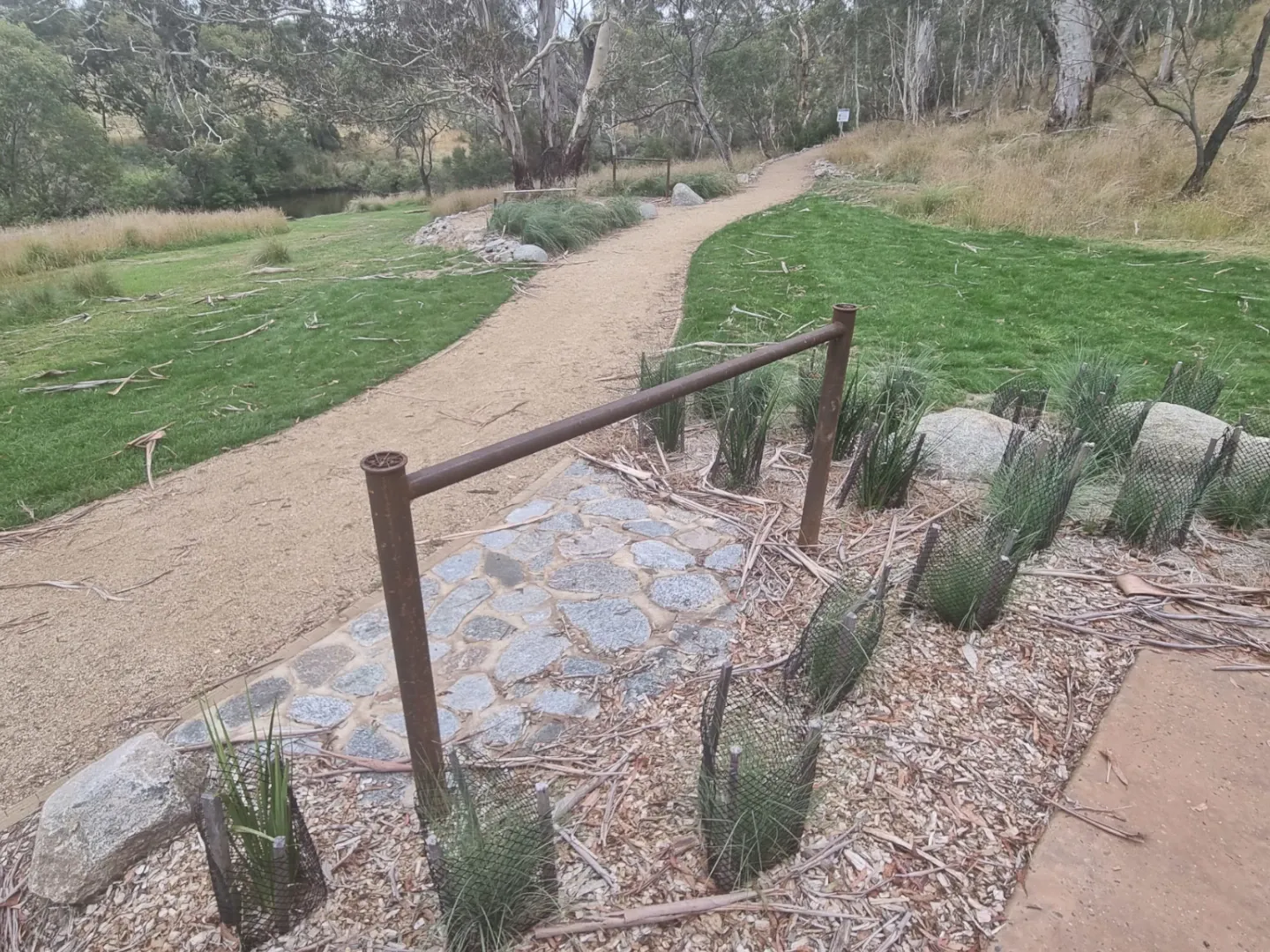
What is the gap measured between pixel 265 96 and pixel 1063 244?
2764cm

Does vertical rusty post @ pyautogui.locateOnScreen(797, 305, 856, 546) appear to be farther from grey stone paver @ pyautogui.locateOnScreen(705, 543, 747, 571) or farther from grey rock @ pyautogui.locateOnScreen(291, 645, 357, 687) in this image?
grey rock @ pyautogui.locateOnScreen(291, 645, 357, 687)

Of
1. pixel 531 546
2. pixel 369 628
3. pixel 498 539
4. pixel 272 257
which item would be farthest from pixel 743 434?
pixel 272 257

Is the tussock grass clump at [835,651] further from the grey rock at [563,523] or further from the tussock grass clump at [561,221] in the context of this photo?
the tussock grass clump at [561,221]

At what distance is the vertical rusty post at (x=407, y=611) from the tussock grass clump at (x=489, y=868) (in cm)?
9

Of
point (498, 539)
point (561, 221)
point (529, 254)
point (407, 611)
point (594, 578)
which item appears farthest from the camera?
point (561, 221)

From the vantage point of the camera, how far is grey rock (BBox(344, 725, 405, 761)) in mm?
2031

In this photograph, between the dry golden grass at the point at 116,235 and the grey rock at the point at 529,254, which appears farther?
the dry golden grass at the point at 116,235

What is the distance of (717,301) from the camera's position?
681 centimetres

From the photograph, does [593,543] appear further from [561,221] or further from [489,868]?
[561,221]

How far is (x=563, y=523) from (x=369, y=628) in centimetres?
99

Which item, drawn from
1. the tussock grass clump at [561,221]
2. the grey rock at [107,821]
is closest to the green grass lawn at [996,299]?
the tussock grass clump at [561,221]

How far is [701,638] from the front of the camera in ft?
8.08

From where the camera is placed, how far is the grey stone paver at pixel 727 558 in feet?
9.41

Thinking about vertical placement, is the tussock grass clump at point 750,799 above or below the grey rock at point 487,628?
above
